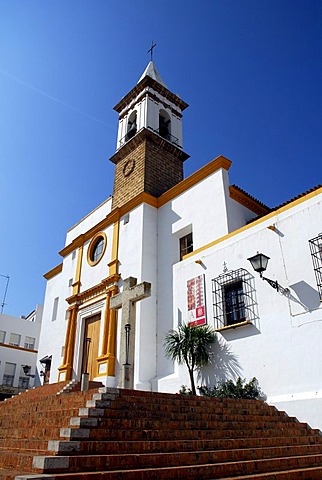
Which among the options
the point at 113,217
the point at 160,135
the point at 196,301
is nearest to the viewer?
the point at 196,301

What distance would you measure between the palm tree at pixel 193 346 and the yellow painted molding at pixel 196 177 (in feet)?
18.2

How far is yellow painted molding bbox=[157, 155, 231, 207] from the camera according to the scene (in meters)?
13.3

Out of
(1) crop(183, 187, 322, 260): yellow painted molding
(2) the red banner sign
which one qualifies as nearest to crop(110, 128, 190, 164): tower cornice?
(1) crop(183, 187, 322, 260): yellow painted molding

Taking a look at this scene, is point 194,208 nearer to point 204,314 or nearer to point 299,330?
point 204,314


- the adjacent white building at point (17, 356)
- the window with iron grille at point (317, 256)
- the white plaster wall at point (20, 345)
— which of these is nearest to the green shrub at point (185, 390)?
the window with iron grille at point (317, 256)

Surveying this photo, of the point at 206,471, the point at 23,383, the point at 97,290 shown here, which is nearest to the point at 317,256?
the point at 206,471

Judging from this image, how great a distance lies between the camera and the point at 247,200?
13750 mm

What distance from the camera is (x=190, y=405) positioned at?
6801 millimetres

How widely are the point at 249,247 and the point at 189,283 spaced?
248cm

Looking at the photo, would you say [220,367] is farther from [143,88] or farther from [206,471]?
[143,88]

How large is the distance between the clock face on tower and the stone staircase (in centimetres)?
1166

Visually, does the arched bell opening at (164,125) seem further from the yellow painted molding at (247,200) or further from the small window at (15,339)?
the small window at (15,339)

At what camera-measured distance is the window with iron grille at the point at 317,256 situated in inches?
334

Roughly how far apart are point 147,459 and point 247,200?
10.6m
